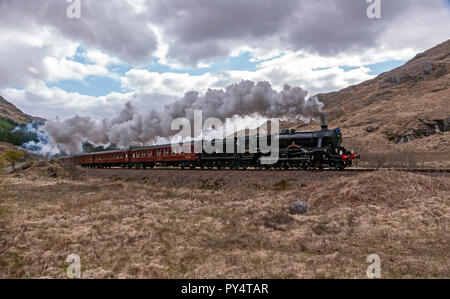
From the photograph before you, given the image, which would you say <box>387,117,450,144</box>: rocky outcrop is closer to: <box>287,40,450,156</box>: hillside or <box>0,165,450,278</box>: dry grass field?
<box>287,40,450,156</box>: hillside

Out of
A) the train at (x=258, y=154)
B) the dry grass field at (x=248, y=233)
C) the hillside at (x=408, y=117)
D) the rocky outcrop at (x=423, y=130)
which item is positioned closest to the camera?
the dry grass field at (x=248, y=233)

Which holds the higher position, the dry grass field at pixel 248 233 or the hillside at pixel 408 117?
the hillside at pixel 408 117

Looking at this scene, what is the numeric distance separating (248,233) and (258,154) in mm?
15498

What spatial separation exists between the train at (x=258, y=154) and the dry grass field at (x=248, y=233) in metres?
3.68

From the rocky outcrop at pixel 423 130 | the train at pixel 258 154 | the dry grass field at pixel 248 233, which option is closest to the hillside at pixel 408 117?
the rocky outcrop at pixel 423 130

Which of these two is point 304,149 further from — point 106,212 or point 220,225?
point 106,212

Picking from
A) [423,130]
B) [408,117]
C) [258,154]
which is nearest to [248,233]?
[258,154]

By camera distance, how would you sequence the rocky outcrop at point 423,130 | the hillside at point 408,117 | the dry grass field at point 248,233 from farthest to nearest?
the rocky outcrop at point 423,130
the hillside at point 408,117
the dry grass field at point 248,233

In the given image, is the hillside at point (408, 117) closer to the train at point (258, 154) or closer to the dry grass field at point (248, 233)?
the train at point (258, 154)

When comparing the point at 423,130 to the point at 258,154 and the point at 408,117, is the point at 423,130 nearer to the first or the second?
the point at 408,117

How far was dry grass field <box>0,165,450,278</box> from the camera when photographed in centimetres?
751

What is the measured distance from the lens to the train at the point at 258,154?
2170 centimetres

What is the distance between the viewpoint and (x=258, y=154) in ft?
85.1

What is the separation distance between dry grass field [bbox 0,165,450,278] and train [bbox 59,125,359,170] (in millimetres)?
3683
